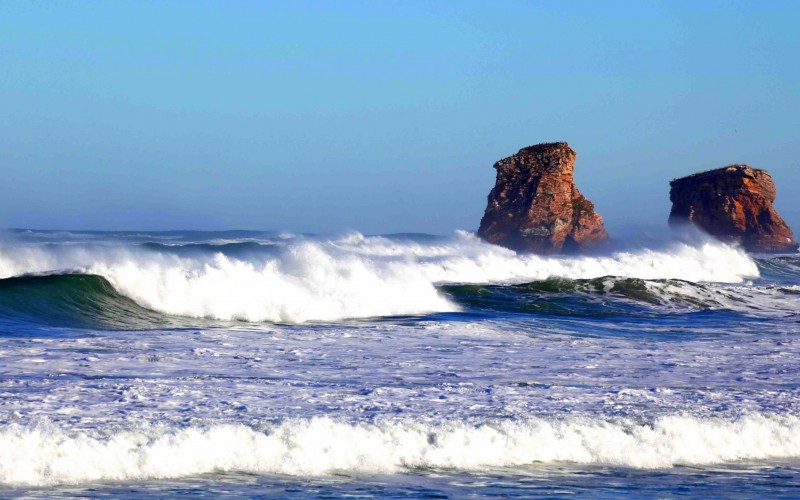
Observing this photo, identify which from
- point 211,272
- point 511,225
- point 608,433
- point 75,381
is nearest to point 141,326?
point 211,272

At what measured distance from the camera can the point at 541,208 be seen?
68.8 m

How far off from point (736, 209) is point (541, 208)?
84.3ft

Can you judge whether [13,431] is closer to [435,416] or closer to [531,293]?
[435,416]

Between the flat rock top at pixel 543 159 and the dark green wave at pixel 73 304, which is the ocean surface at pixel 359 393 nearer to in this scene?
the dark green wave at pixel 73 304

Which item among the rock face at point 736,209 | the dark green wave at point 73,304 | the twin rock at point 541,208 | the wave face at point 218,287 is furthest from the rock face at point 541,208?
the dark green wave at point 73,304

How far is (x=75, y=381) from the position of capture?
9.80m

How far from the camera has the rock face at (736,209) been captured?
3334 inches

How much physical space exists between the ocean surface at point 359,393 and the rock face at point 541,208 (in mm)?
46977

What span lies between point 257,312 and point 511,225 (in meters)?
52.0

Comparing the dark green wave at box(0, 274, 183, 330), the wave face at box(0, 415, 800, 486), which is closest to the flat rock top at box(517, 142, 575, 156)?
the dark green wave at box(0, 274, 183, 330)

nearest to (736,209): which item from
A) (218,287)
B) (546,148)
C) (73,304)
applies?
(546,148)

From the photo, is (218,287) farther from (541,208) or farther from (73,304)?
(541,208)

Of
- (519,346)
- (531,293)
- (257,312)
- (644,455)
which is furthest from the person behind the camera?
(531,293)

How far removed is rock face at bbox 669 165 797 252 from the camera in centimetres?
8469
